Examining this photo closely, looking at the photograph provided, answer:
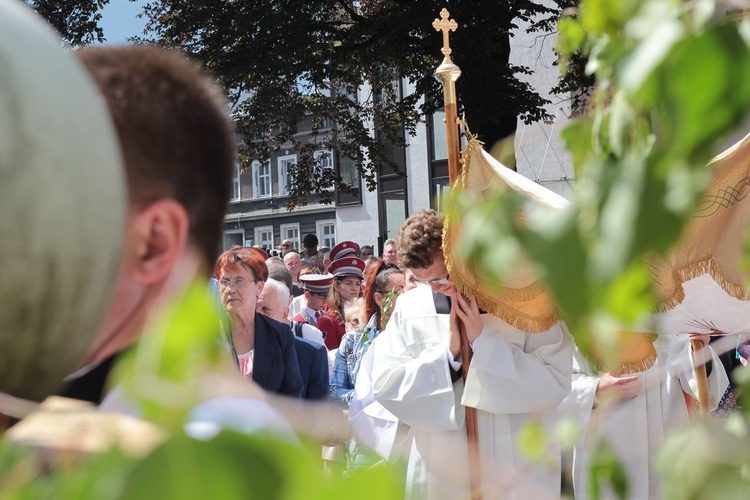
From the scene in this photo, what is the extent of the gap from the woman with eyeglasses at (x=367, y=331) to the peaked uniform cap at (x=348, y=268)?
1976 millimetres

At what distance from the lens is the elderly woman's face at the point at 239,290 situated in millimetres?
4391

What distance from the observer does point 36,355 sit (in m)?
0.69

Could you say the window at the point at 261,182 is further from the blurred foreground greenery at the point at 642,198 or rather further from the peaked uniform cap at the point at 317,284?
the blurred foreground greenery at the point at 642,198

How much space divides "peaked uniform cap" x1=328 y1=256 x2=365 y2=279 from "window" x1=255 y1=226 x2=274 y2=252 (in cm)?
2854

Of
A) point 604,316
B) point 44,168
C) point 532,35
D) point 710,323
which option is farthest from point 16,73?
point 532,35

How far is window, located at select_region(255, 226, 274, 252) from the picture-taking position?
119 feet

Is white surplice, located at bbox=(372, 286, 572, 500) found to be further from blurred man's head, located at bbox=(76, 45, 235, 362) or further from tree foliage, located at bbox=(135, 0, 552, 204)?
tree foliage, located at bbox=(135, 0, 552, 204)

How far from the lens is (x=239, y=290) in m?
4.45

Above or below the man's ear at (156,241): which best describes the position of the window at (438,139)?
above

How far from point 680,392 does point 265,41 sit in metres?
10.8

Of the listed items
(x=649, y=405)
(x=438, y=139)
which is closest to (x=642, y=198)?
(x=649, y=405)

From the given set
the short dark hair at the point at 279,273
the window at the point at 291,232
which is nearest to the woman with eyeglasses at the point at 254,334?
the short dark hair at the point at 279,273

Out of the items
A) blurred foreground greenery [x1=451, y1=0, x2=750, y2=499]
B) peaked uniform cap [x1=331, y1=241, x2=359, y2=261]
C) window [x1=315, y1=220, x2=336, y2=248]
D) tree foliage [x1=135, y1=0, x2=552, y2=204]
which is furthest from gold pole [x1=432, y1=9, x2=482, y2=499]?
window [x1=315, y1=220, x2=336, y2=248]

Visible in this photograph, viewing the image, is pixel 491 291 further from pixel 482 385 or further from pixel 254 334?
pixel 254 334
